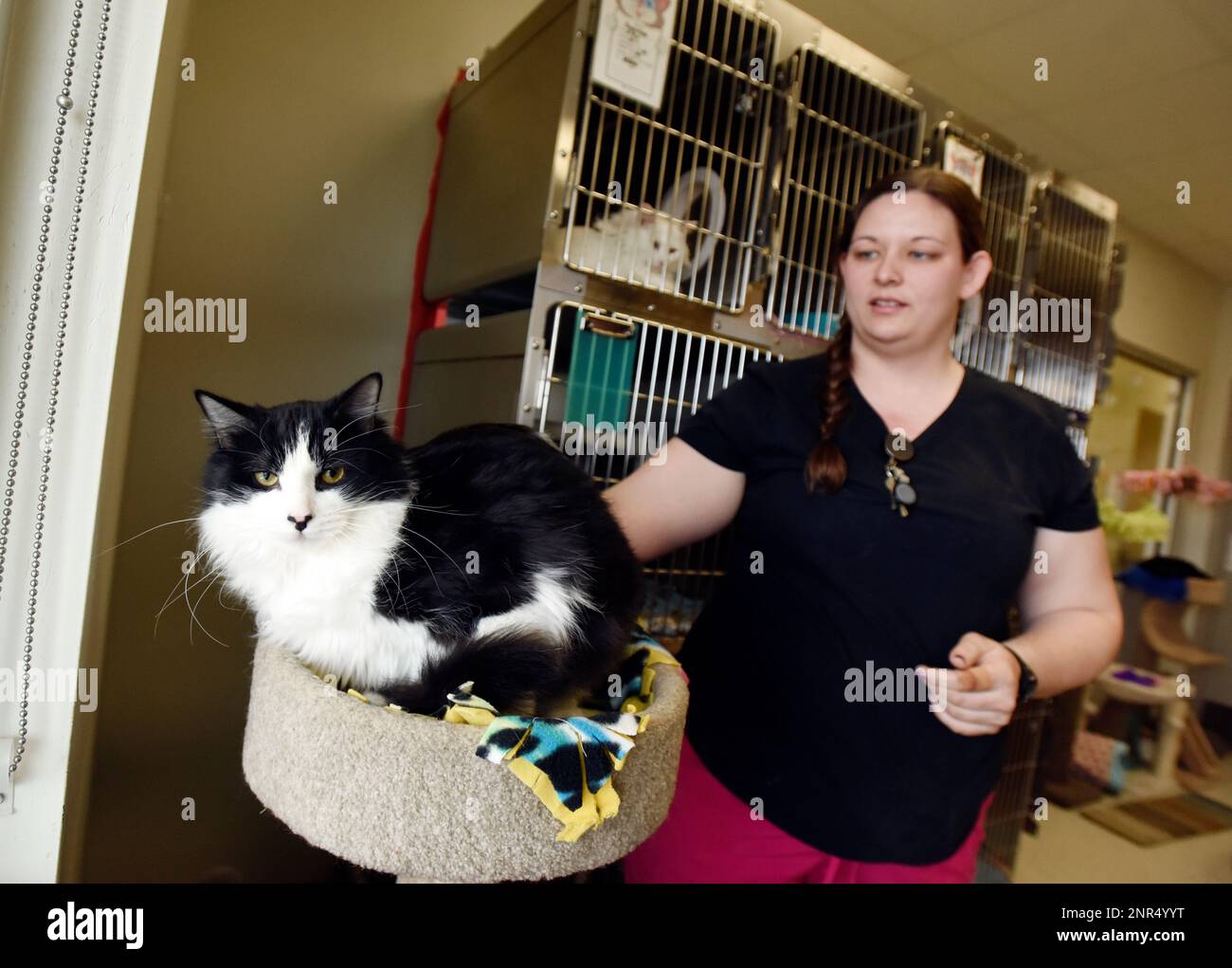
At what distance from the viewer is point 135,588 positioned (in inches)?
46.9

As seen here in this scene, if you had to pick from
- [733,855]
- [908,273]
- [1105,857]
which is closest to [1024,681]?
[733,855]

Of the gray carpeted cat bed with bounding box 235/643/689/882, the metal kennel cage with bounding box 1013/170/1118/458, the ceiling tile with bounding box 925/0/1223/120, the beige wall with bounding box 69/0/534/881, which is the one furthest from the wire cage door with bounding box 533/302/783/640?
the ceiling tile with bounding box 925/0/1223/120

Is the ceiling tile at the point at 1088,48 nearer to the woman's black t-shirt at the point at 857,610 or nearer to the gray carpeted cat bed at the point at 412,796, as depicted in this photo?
the woman's black t-shirt at the point at 857,610

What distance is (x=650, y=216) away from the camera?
1170 mm

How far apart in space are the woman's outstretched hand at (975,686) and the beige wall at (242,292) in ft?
3.44

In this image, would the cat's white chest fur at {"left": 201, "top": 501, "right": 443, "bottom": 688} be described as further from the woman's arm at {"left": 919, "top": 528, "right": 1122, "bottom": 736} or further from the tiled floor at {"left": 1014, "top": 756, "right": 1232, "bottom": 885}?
the tiled floor at {"left": 1014, "top": 756, "right": 1232, "bottom": 885}

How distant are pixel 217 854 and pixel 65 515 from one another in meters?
1.02

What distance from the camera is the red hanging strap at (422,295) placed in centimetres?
144

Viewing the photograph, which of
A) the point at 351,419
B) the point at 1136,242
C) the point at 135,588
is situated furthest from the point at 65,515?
the point at 1136,242

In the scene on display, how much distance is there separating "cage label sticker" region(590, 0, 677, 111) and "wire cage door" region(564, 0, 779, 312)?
1.0 inches

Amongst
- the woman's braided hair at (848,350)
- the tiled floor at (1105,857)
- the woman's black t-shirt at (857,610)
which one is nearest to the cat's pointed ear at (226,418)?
the woman's black t-shirt at (857,610)

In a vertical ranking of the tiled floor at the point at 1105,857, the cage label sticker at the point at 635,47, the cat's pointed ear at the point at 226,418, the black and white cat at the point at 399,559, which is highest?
the cage label sticker at the point at 635,47

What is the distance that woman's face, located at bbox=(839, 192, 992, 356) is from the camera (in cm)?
96

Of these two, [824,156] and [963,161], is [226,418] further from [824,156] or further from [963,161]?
[963,161]
